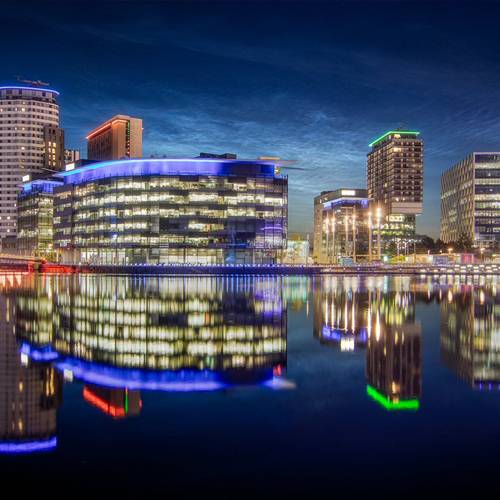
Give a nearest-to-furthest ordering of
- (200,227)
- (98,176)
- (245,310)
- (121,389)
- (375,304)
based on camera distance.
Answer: (121,389) < (245,310) < (375,304) < (200,227) < (98,176)

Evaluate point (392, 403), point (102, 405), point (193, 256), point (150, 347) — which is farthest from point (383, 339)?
point (193, 256)

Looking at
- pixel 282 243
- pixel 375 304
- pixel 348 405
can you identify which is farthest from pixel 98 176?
pixel 348 405

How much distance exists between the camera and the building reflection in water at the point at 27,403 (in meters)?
10.7

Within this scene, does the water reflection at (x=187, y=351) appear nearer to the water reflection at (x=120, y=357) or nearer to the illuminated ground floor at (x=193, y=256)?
the water reflection at (x=120, y=357)

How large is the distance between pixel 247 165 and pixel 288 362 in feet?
424

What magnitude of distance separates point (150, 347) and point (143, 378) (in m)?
5.19

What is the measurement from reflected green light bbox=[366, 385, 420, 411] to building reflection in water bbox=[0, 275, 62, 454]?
758cm

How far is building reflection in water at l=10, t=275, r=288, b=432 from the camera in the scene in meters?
15.6

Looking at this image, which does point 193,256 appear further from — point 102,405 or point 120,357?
point 102,405

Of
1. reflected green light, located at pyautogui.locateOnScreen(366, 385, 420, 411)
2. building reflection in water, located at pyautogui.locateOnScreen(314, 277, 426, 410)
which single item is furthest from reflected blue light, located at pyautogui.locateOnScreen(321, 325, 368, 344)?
reflected green light, located at pyautogui.locateOnScreen(366, 385, 420, 411)

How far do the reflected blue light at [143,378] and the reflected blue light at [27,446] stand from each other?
4357 mm

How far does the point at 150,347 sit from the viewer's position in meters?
21.4

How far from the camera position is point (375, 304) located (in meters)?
41.5

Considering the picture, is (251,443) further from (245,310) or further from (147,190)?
(147,190)
